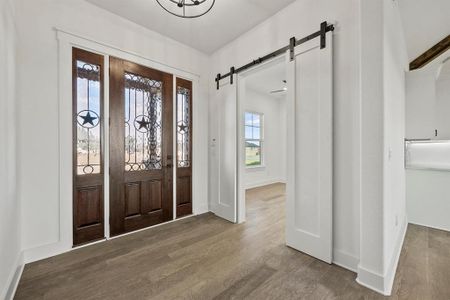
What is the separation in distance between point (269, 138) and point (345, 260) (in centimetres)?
495

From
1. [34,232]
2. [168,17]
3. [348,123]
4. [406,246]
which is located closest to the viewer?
[348,123]

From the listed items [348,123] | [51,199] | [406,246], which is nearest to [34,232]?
[51,199]

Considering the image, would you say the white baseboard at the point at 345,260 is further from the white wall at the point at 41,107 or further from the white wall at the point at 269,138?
the white wall at the point at 269,138

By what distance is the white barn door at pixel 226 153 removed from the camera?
3.25 metres

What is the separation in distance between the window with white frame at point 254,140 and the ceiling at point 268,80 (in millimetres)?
805

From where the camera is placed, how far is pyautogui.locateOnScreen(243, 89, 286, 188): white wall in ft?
20.0

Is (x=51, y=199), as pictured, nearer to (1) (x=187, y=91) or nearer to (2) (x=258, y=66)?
(1) (x=187, y=91)

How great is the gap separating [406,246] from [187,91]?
383 centimetres

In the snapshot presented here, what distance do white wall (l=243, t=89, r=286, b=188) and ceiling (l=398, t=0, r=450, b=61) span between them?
3.59m

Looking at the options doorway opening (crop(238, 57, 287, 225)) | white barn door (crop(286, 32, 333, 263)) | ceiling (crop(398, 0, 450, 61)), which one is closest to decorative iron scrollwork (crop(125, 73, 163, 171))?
white barn door (crop(286, 32, 333, 263))

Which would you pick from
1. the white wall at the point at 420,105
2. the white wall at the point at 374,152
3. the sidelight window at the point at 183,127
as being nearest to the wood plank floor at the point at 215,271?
the white wall at the point at 374,152

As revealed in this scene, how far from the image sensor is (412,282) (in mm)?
1729

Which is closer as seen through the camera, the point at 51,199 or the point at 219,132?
the point at 51,199

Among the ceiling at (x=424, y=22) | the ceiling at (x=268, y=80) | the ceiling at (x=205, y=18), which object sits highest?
the ceiling at (x=205, y=18)
